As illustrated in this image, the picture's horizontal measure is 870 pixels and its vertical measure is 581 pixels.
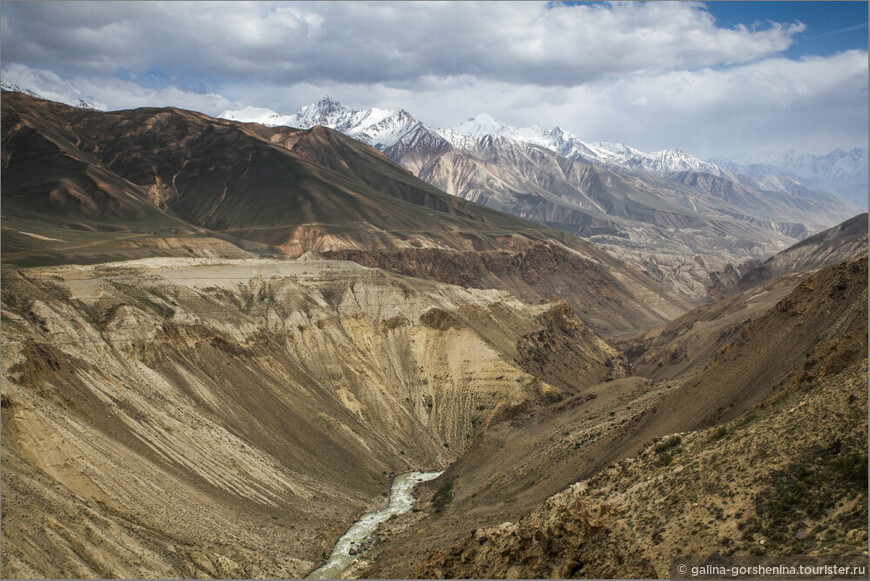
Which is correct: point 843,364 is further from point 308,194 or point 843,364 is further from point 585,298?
point 308,194

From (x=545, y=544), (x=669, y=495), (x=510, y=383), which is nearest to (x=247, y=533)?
(x=545, y=544)

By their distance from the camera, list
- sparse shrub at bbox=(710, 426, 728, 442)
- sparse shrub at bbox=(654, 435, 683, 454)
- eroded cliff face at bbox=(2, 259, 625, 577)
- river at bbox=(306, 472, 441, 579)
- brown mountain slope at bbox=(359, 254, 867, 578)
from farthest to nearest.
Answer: river at bbox=(306, 472, 441, 579) → eroded cliff face at bbox=(2, 259, 625, 577) → brown mountain slope at bbox=(359, 254, 867, 578) → sparse shrub at bbox=(654, 435, 683, 454) → sparse shrub at bbox=(710, 426, 728, 442)

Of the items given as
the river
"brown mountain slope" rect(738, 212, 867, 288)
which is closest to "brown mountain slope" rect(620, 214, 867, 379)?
"brown mountain slope" rect(738, 212, 867, 288)

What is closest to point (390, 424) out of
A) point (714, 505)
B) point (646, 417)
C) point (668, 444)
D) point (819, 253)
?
point (646, 417)

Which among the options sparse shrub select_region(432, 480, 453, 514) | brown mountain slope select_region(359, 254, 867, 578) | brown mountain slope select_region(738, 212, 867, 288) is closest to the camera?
brown mountain slope select_region(359, 254, 867, 578)

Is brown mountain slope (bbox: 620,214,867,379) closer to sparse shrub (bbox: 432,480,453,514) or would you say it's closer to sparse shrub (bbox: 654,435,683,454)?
sparse shrub (bbox: 432,480,453,514)

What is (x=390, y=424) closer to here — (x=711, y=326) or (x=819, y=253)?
(x=711, y=326)
